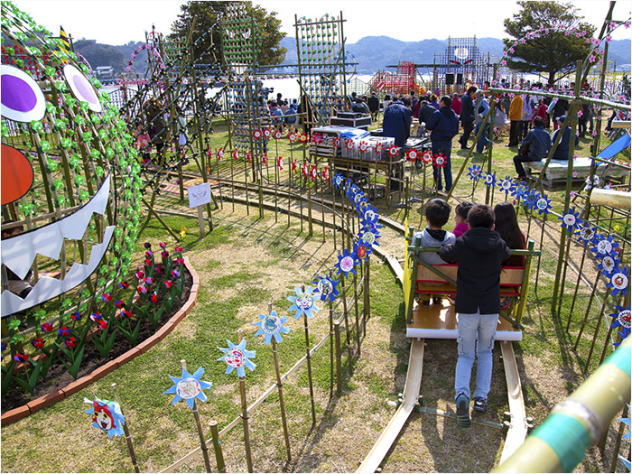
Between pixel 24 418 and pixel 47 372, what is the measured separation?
49 centimetres

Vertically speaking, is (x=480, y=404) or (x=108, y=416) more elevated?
(x=108, y=416)

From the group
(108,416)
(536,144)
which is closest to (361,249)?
(108,416)

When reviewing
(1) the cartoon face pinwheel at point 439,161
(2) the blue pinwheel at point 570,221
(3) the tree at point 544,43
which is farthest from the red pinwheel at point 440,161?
(3) the tree at point 544,43

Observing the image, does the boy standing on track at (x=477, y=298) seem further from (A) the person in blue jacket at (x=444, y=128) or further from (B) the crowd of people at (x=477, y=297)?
(A) the person in blue jacket at (x=444, y=128)

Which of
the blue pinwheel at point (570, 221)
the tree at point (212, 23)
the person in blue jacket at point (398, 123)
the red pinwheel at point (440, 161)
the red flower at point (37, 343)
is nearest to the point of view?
the red flower at point (37, 343)

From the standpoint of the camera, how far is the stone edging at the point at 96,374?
4043 millimetres

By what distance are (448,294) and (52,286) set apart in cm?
365

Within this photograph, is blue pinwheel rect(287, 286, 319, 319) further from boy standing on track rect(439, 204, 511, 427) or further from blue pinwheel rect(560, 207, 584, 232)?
blue pinwheel rect(560, 207, 584, 232)

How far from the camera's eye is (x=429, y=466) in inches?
133

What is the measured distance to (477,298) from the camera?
378cm

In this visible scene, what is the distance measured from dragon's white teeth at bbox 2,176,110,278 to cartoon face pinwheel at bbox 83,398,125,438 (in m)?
1.81

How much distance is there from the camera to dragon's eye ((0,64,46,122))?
3.87 m

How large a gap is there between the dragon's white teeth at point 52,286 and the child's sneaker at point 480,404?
144 inches

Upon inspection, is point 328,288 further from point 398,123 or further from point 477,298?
point 398,123
